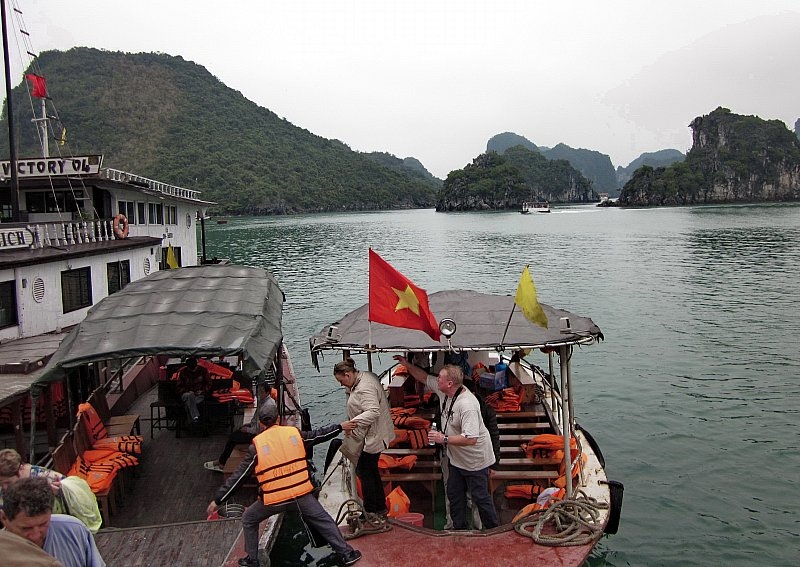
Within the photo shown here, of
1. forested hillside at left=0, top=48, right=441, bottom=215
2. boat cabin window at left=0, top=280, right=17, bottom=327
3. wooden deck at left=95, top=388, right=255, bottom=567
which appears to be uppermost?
forested hillside at left=0, top=48, right=441, bottom=215

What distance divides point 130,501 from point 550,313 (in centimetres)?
643

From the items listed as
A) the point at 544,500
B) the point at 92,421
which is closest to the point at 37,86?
the point at 92,421

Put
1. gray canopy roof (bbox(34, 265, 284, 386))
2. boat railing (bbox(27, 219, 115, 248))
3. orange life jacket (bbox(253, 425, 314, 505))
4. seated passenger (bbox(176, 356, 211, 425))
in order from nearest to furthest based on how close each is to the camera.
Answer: orange life jacket (bbox(253, 425, 314, 505)) < gray canopy roof (bbox(34, 265, 284, 386)) < seated passenger (bbox(176, 356, 211, 425)) < boat railing (bbox(27, 219, 115, 248))

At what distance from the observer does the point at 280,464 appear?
586 cm

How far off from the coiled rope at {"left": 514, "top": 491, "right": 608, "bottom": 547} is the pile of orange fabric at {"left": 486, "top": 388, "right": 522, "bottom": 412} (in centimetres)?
317

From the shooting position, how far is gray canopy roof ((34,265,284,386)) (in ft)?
24.9

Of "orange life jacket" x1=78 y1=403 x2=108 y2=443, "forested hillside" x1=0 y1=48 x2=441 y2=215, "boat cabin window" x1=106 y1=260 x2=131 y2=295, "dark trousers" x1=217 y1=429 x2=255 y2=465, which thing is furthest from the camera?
"forested hillside" x1=0 y1=48 x2=441 y2=215

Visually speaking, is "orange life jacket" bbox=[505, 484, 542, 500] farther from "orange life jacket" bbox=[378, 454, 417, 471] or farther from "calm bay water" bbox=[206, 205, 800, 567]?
"calm bay water" bbox=[206, 205, 800, 567]

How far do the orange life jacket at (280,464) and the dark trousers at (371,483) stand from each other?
1402 mm

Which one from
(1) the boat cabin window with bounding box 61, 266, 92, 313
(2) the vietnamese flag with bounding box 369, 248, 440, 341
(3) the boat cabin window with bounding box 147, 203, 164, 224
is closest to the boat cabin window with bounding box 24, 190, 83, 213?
(3) the boat cabin window with bounding box 147, 203, 164, 224

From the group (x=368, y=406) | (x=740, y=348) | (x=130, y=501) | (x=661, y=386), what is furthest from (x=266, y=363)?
(x=740, y=348)

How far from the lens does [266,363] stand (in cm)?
784

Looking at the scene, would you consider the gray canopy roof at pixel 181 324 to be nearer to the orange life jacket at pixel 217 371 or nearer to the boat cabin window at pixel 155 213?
the orange life jacket at pixel 217 371

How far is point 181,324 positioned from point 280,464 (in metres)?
3.31
